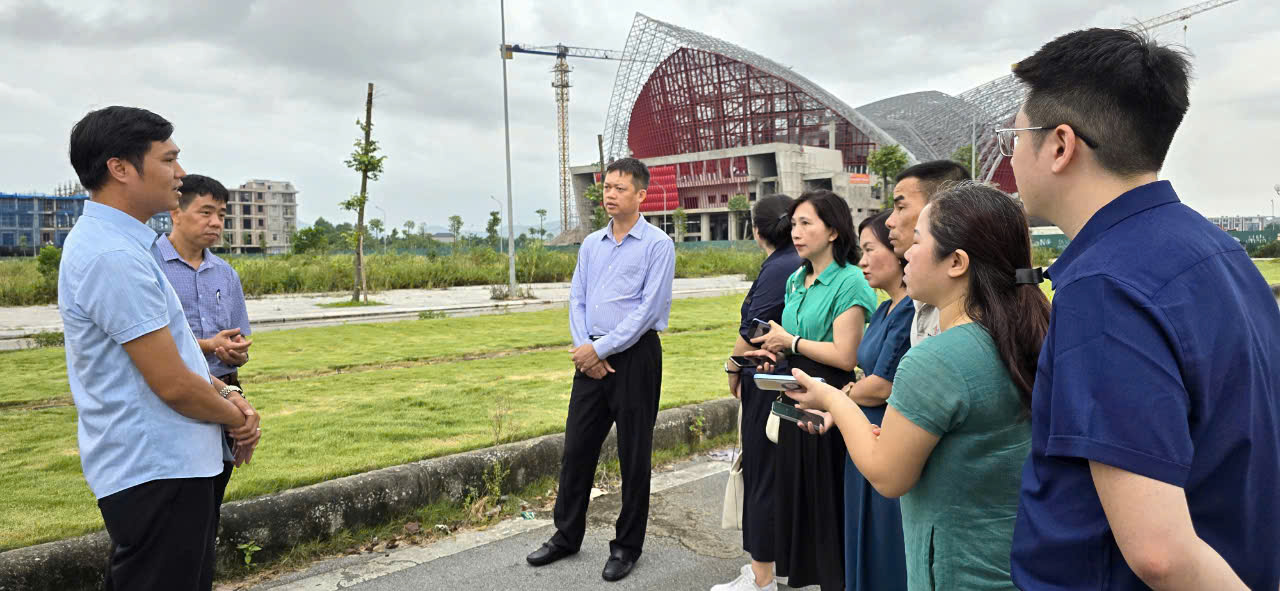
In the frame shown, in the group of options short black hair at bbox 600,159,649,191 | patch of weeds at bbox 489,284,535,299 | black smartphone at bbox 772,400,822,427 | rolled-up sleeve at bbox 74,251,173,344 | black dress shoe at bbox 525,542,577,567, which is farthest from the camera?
patch of weeds at bbox 489,284,535,299

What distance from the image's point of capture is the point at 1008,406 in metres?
1.78

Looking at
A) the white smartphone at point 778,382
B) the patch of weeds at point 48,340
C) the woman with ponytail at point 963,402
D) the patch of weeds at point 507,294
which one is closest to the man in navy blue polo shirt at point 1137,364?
the woman with ponytail at point 963,402

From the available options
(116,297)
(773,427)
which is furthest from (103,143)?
(773,427)

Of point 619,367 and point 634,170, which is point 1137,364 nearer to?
point 619,367

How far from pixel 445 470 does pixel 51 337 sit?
864 centimetres

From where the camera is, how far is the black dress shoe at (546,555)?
379 cm

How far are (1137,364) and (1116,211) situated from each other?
0.26 meters

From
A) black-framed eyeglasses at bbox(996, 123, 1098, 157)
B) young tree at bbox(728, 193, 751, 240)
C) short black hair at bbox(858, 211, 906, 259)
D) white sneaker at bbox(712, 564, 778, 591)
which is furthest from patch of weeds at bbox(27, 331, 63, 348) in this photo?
young tree at bbox(728, 193, 751, 240)

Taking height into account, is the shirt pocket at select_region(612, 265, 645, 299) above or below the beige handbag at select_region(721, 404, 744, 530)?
above

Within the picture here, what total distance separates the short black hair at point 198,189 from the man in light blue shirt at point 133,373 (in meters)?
1.26

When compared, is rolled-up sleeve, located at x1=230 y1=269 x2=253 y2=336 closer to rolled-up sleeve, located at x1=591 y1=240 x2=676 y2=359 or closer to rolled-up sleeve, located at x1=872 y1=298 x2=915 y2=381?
rolled-up sleeve, located at x1=591 y1=240 x2=676 y2=359

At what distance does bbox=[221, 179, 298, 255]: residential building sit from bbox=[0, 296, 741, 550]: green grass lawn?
336ft

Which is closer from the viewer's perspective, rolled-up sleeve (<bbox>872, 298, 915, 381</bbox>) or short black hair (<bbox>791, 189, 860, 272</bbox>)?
rolled-up sleeve (<bbox>872, 298, 915, 381</bbox>)

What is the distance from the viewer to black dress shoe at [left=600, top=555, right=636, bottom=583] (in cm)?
369
